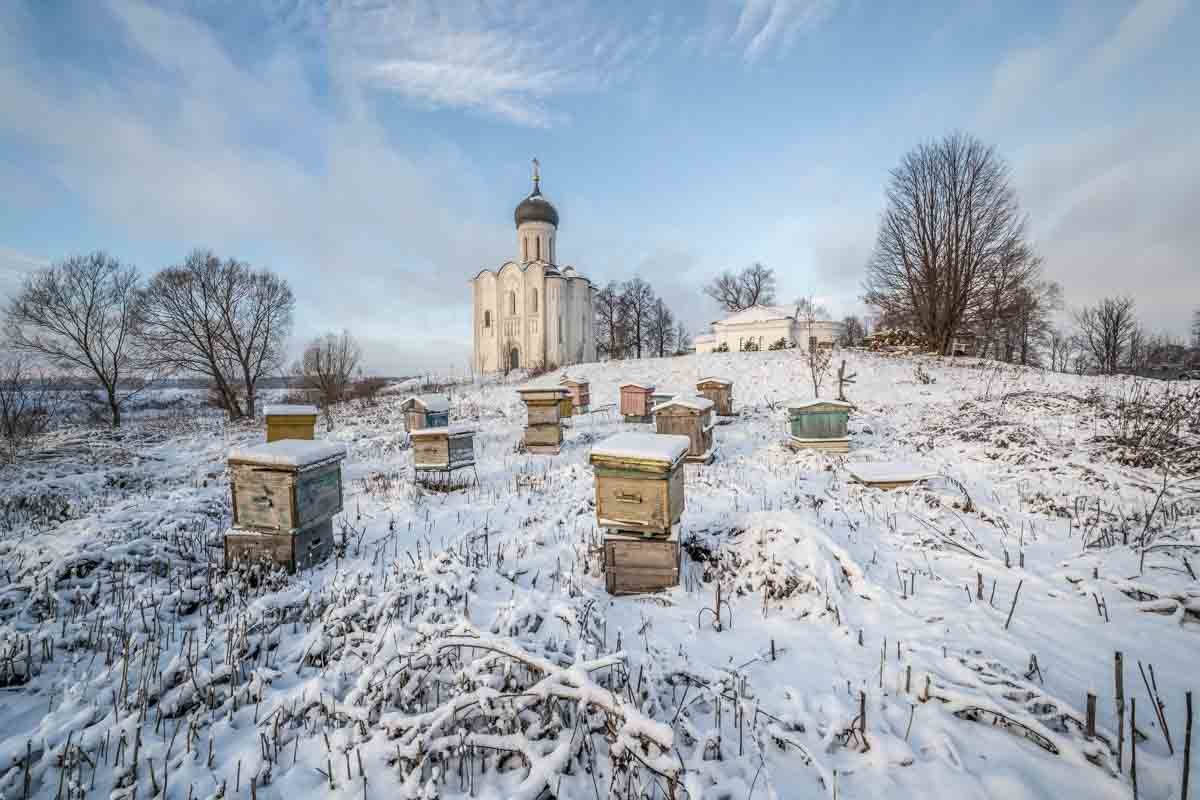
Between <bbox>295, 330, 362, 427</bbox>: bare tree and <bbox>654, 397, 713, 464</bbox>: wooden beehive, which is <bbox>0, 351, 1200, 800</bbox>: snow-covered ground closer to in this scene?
<bbox>654, 397, 713, 464</bbox>: wooden beehive

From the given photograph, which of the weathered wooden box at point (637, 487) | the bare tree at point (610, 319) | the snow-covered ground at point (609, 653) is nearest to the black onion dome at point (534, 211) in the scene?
the bare tree at point (610, 319)

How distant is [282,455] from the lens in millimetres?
4680

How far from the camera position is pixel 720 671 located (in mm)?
2965

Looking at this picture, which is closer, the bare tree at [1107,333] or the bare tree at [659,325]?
the bare tree at [1107,333]

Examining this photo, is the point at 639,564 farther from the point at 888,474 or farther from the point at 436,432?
the point at 436,432

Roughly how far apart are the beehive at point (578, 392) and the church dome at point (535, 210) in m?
25.9

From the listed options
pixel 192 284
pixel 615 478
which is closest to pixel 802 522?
pixel 615 478

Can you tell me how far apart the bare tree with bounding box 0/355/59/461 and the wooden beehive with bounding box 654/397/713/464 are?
16.2m

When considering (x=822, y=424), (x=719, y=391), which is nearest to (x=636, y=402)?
(x=719, y=391)

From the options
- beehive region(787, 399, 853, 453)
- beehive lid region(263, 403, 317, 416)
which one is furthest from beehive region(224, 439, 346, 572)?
beehive region(787, 399, 853, 453)

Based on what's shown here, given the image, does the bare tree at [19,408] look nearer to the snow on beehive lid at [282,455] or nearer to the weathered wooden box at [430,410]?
the weathered wooden box at [430,410]

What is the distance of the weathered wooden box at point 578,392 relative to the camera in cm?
1872

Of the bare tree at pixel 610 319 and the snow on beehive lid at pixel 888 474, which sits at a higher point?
the bare tree at pixel 610 319

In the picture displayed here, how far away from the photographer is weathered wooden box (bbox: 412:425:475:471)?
9359 mm
